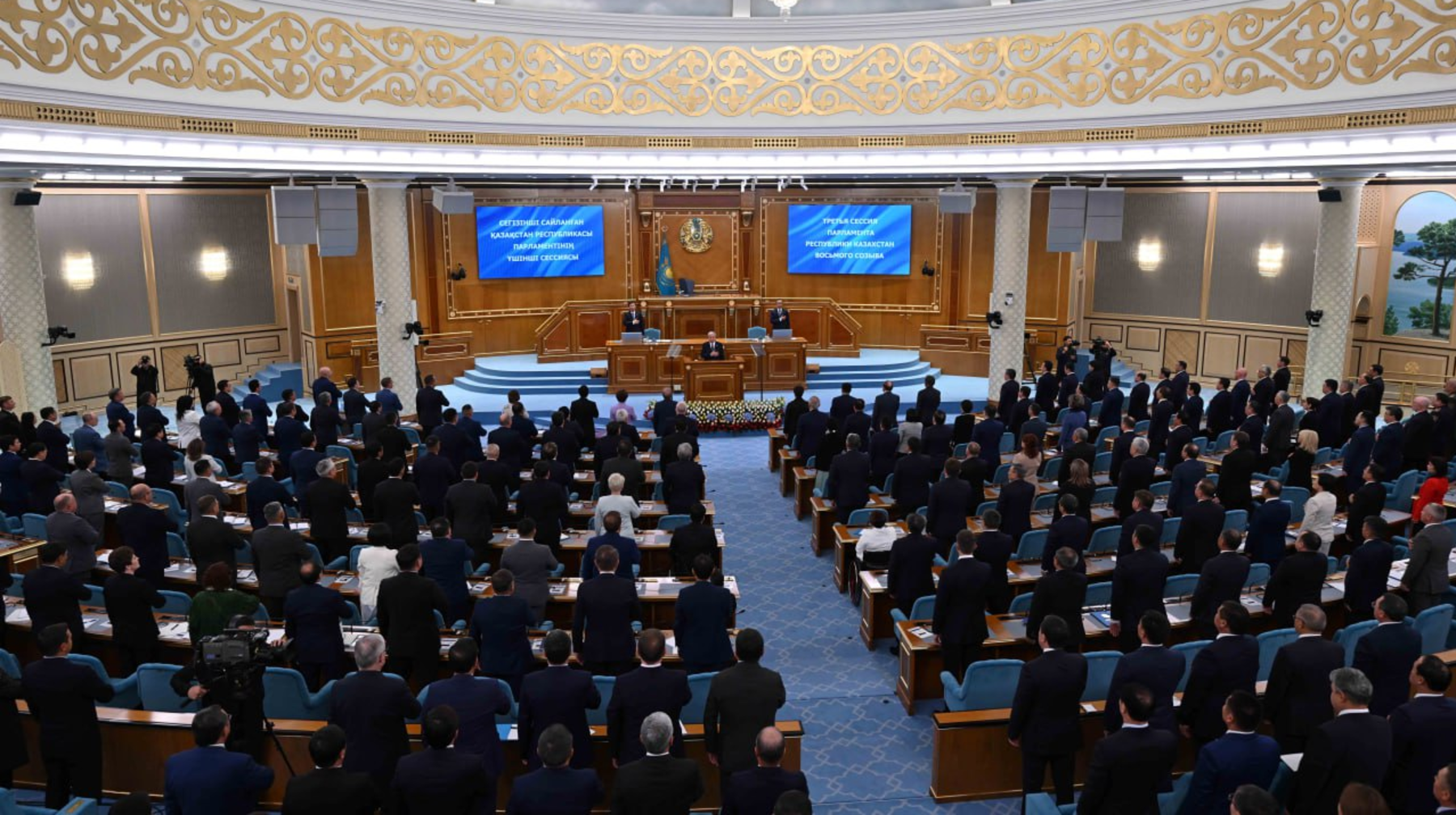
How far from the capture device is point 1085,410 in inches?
552

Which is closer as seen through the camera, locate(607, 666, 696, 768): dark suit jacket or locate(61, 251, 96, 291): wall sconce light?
locate(607, 666, 696, 768): dark suit jacket

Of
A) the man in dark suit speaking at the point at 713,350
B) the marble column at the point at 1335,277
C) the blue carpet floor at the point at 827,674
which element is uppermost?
the marble column at the point at 1335,277

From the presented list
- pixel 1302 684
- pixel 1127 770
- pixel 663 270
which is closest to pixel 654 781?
pixel 1127 770

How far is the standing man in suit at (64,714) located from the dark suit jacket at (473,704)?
7.08 feet

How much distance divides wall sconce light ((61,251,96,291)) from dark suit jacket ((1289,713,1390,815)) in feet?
69.7

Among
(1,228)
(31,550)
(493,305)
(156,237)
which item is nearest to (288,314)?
(156,237)

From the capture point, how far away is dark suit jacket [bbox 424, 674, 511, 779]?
546cm

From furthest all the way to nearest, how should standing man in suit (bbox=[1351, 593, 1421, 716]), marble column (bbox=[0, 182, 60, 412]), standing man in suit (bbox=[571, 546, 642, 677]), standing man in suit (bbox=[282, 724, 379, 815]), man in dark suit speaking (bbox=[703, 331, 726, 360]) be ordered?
man in dark suit speaking (bbox=[703, 331, 726, 360]) < marble column (bbox=[0, 182, 60, 412]) < standing man in suit (bbox=[571, 546, 642, 677]) < standing man in suit (bbox=[1351, 593, 1421, 716]) < standing man in suit (bbox=[282, 724, 379, 815])

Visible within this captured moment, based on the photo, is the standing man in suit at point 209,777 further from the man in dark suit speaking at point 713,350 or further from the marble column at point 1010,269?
the marble column at point 1010,269

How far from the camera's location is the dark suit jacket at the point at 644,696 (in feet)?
18.4

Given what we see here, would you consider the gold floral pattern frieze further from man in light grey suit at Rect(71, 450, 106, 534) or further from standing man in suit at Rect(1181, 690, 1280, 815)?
standing man in suit at Rect(1181, 690, 1280, 815)

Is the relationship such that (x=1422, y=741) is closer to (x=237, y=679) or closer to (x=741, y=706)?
(x=741, y=706)

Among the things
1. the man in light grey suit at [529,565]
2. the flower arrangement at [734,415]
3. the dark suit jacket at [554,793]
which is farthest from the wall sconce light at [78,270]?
the dark suit jacket at [554,793]

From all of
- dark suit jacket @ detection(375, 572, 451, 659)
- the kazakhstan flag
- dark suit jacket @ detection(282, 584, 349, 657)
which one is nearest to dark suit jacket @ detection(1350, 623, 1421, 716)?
dark suit jacket @ detection(375, 572, 451, 659)
